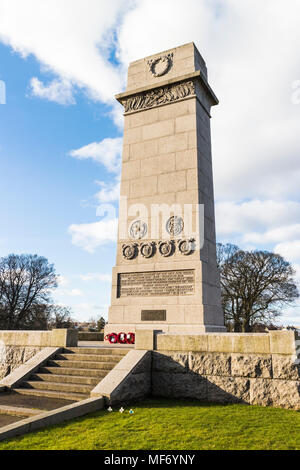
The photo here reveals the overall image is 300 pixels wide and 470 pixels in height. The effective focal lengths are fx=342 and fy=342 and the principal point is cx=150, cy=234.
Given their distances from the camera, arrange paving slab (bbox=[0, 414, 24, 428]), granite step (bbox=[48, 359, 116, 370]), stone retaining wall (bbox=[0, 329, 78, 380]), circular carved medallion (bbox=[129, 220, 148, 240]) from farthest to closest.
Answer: circular carved medallion (bbox=[129, 220, 148, 240]) < stone retaining wall (bbox=[0, 329, 78, 380]) < granite step (bbox=[48, 359, 116, 370]) < paving slab (bbox=[0, 414, 24, 428])

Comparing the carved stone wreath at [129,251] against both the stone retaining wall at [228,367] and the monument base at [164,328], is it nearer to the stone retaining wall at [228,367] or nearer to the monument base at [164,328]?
the monument base at [164,328]

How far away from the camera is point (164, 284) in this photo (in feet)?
45.0

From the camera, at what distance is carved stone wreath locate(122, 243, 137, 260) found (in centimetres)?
1473

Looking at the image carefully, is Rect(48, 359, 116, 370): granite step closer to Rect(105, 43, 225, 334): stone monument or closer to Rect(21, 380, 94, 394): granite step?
Rect(21, 380, 94, 394): granite step

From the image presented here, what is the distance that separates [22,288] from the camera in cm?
4112

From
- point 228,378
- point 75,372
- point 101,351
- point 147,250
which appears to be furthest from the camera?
point 147,250

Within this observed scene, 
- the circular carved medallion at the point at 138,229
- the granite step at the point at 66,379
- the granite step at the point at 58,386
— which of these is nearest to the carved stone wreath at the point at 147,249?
the circular carved medallion at the point at 138,229

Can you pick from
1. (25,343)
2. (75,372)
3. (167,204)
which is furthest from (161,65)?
(75,372)

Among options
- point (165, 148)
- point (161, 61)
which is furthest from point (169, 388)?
point (161, 61)

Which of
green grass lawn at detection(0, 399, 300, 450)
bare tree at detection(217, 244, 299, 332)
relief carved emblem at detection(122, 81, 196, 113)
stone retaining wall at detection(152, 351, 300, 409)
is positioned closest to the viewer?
green grass lawn at detection(0, 399, 300, 450)

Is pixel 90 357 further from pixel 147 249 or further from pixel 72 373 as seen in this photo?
pixel 147 249

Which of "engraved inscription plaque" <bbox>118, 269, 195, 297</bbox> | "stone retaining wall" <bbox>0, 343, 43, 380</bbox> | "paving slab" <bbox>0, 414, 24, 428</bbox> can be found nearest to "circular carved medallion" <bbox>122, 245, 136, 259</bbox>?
"engraved inscription plaque" <bbox>118, 269, 195, 297</bbox>

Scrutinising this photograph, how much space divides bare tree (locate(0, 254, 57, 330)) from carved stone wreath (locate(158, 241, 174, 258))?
3052cm

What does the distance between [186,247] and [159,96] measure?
25.5 ft
